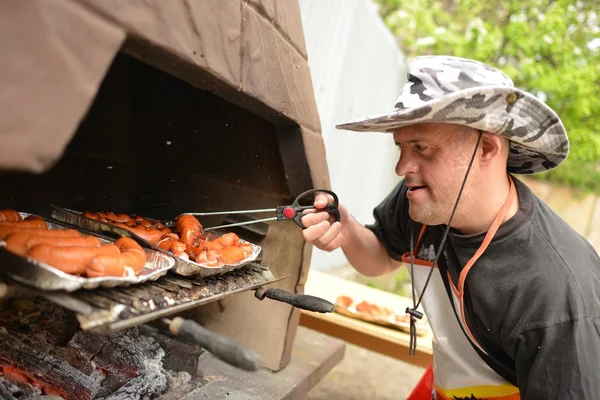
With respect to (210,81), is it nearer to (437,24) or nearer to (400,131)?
(400,131)

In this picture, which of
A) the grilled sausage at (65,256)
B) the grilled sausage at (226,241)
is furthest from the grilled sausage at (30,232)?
the grilled sausage at (226,241)

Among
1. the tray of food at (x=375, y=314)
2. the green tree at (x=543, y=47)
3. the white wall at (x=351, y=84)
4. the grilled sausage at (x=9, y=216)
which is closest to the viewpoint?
the grilled sausage at (x=9, y=216)

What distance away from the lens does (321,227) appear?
82.4 inches

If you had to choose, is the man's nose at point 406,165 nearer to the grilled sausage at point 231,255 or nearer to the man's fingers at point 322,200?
the man's fingers at point 322,200

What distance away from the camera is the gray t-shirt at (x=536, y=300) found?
1.62 meters

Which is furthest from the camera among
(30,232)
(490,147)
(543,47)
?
(543,47)

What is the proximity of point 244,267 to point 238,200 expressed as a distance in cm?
60

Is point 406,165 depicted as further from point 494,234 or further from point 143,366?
point 143,366

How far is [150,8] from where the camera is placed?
120 cm

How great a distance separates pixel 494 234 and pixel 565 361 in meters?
0.53

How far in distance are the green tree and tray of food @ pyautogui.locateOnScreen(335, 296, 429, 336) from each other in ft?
21.8

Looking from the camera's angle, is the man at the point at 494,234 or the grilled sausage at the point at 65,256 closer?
the grilled sausage at the point at 65,256

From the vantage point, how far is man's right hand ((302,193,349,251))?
6.79 feet

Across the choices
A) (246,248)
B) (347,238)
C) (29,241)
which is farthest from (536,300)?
(29,241)
